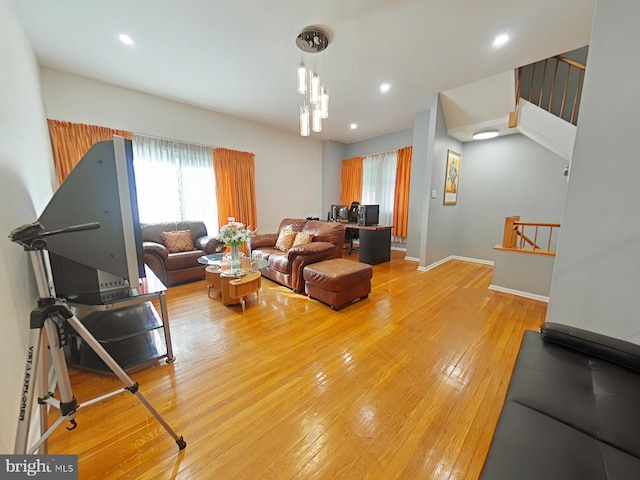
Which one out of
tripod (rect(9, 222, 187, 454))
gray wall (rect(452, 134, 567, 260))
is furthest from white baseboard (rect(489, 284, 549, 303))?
tripod (rect(9, 222, 187, 454))

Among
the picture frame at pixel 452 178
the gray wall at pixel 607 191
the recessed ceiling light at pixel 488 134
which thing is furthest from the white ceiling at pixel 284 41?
the picture frame at pixel 452 178

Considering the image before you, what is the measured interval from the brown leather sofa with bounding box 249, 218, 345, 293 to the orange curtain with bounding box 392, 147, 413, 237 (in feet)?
7.55

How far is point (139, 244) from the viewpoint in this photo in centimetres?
122

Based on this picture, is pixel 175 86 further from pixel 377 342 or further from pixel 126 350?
pixel 377 342

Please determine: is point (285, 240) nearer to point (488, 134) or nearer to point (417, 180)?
point (417, 180)

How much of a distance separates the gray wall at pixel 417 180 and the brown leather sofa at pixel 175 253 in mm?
3621

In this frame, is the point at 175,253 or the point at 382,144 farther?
the point at 382,144

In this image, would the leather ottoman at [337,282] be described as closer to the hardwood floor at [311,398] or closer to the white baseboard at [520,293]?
the hardwood floor at [311,398]

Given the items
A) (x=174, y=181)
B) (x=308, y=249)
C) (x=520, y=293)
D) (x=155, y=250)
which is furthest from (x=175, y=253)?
(x=520, y=293)

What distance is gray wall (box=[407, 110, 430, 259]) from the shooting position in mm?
4250

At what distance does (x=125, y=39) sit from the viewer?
2.30m

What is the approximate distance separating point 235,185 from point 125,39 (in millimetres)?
2350

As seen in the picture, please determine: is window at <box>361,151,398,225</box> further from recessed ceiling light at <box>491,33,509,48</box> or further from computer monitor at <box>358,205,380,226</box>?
recessed ceiling light at <box>491,33,509,48</box>

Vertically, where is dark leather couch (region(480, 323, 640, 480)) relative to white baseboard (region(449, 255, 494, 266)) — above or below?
above
